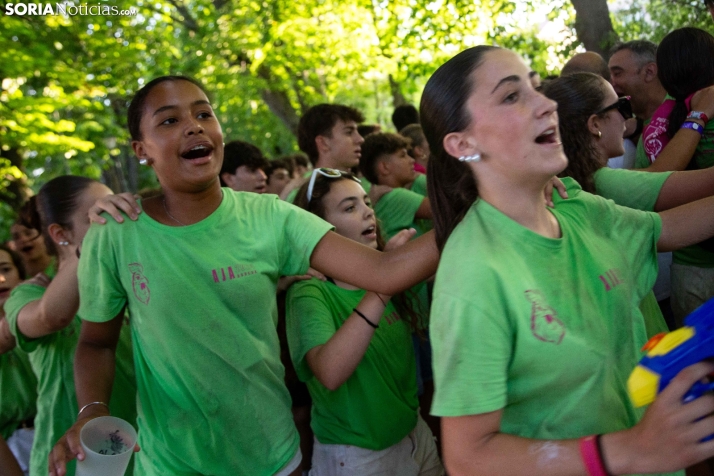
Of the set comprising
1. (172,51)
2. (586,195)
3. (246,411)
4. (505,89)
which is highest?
(172,51)

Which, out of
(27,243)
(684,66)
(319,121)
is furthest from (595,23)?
(27,243)

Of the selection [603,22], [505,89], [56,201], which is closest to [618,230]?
[505,89]

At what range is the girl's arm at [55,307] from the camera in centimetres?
279

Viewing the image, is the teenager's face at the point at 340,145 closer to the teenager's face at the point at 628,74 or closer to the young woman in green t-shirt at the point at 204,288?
the teenager's face at the point at 628,74

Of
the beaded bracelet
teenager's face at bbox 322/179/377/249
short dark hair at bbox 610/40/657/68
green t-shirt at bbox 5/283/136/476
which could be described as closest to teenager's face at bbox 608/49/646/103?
short dark hair at bbox 610/40/657/68

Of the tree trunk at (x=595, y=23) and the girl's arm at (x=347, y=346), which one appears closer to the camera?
the girl's arm at (x=347, y=346)

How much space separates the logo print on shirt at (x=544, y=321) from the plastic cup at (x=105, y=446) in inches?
56.8

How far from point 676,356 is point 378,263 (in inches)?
43.5

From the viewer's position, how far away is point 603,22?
6.03 m

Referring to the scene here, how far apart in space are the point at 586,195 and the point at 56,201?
2.46 metres

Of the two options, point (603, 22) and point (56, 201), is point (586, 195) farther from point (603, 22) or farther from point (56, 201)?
point (603, 22)

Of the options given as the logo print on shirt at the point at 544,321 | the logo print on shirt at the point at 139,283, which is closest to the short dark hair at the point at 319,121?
the logo print on shirt at the point at 139,283

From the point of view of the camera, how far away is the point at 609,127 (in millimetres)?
2793

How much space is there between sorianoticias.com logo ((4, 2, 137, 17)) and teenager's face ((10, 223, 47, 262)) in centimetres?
446
